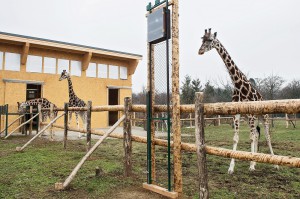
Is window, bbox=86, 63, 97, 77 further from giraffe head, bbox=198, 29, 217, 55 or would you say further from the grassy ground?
giraffe head, bbox=198, 29, 217, 55

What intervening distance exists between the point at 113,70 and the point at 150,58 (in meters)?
15.2

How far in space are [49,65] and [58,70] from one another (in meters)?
0.62

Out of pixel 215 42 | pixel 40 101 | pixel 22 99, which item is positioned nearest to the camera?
pixel 215 42

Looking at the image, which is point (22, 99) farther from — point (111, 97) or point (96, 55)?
point (111, 97)

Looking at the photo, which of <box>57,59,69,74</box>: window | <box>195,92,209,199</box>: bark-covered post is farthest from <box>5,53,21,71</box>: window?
<box>195,92,209,199</box>: bark-covered post

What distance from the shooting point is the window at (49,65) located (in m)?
15.9

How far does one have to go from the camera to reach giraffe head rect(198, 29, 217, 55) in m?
6.01

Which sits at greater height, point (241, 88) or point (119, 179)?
point (241, 88)

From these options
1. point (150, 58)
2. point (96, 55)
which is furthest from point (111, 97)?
point (150, 58)

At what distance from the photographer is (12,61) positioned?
1471cm

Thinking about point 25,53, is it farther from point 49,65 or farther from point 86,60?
point 86,60

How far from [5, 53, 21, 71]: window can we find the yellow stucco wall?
9.2 inches

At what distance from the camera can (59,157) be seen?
21.6 ft

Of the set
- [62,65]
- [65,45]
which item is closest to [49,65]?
[62,65]
